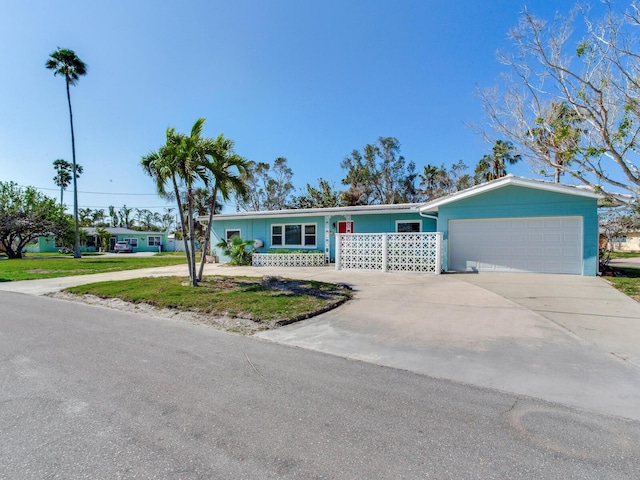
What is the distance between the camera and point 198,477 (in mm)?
2197

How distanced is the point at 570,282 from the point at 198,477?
11.7 meters

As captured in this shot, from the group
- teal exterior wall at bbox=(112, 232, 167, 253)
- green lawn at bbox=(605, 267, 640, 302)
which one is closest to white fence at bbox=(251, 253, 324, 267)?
green lawn at bbox=(605, 267, 640, 302)

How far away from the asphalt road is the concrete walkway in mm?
451

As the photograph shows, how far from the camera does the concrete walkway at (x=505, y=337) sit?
3.69 meters

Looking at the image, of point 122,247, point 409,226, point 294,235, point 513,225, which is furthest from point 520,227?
point 122,247

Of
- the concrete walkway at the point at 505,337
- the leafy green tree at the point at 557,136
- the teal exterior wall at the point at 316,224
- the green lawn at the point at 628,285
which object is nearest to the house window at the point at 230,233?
the teal exterior wall at the point at 316,224

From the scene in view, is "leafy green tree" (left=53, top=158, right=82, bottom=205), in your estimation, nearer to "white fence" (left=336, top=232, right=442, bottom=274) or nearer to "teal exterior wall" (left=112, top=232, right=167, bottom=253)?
"teal exterior wall" (left=112, top=232, right=167, bottom=253)

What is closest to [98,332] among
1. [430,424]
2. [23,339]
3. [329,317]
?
[23,339]

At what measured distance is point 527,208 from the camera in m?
12.5

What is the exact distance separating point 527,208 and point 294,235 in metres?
11.1

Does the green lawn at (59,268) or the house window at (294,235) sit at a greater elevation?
the house window at (294,235)

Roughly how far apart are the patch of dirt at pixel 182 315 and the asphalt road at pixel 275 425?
1.55 m

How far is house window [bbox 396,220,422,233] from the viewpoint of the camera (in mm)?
16328

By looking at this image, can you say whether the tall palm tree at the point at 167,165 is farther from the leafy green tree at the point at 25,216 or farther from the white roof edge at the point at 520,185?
the leafy green tree at the point at 25,216
